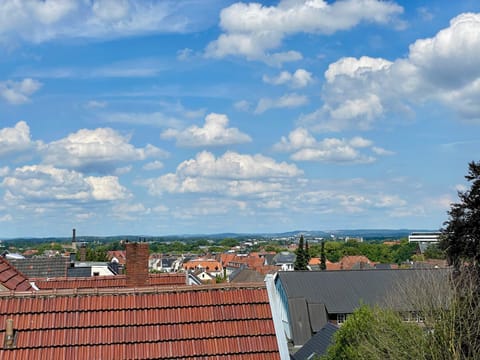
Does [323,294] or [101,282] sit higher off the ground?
[101,282]

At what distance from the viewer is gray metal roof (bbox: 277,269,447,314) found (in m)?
49.7

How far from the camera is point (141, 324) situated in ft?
32.7

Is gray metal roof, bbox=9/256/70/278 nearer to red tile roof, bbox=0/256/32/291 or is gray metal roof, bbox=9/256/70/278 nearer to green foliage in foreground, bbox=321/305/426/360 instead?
green foliage in foreground, bbox=321/305/426/360

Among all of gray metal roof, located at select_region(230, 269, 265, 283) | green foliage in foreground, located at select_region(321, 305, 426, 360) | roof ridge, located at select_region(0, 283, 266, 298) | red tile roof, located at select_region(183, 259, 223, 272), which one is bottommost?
red tile roof, located at select_region(183, 259, 223, 272)

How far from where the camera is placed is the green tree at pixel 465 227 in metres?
29.9

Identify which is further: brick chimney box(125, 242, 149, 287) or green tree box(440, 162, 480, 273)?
green tree box(440, 162, 480, 273)

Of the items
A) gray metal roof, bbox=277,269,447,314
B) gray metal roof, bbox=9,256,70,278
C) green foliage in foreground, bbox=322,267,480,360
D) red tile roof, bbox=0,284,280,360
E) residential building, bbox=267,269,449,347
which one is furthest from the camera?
gray metal roof, bbox=277,269,447,314

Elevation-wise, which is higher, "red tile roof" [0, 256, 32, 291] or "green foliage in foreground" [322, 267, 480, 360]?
"red tile roof" [0, 256, 32, 291]

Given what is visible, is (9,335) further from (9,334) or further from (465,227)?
(465,227)

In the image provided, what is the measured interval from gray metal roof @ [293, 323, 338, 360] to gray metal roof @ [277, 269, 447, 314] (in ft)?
71.7

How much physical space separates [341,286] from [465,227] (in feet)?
76.3

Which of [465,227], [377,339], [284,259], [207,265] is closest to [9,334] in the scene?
[377,339]

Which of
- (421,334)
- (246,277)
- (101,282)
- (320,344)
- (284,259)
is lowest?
(284,259)

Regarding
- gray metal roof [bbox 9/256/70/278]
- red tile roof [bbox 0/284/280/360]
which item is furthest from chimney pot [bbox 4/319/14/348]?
gray metal roof [bbox 9/256/70/278]
